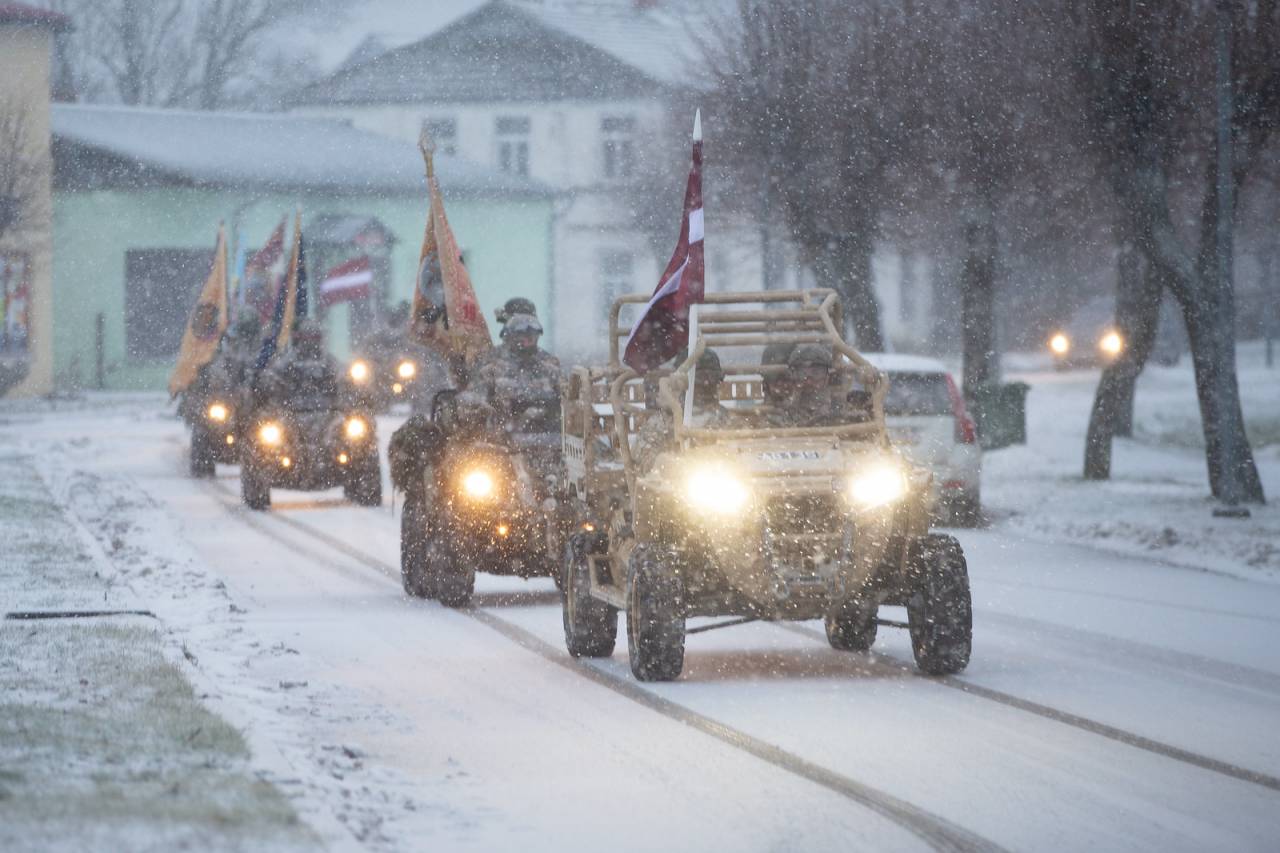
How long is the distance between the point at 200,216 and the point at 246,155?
112 inches

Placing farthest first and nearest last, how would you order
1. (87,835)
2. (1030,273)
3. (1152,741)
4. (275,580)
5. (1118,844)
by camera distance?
(1030,273)
(275,580)
(1152,741)
(1118,844)
(87,835)

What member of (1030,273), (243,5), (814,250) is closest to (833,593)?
(814,250)

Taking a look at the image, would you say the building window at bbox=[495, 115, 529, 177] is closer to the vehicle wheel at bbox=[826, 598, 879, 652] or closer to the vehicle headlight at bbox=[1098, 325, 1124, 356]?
the vehicle headlight at bbox=[1098, 325, 1124, 356]

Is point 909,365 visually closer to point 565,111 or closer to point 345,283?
point 345,283

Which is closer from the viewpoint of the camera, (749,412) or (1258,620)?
(749,412)

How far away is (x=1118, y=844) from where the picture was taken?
25.1 feet

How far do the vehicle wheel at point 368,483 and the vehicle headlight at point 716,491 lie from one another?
12.9m

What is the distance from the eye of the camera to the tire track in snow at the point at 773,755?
7.76 meters

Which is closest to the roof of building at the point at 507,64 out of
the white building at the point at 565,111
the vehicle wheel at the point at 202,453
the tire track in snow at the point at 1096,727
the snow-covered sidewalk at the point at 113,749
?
the white building at the point at 565,111

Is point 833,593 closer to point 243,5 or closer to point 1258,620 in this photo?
point 1258,620

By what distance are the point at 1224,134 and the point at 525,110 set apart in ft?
190

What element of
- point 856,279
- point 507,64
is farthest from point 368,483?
point 507,64

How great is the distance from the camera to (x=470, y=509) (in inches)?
596

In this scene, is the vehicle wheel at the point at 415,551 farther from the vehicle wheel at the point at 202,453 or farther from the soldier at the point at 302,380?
the vehicle wheel at the point at 202,453
